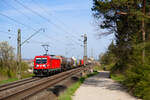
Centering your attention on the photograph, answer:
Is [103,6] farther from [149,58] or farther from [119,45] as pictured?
[119,45]

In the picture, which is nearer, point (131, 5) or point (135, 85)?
point (135, 85)

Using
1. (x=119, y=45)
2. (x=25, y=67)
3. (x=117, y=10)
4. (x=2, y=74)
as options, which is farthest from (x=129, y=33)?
(x=25, y=67)

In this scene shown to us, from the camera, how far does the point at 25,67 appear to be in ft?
122

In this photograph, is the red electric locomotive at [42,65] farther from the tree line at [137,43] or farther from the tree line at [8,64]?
the tree line at [137,43]

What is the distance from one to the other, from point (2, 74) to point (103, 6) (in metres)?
16.8

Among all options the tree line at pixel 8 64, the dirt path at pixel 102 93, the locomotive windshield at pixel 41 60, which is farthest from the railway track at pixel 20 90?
the locomotive windshield at pixel 41 60

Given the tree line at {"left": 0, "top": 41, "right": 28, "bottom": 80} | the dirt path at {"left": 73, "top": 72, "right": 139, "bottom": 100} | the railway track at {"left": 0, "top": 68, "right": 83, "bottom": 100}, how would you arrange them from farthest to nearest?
the tree line at {"left": 0, "top": 41, "right": 28, "bottom": 80}, the railway track at {"left": 0, "top": 68, "right": 83, "bottom": 100}, the dirt path at {"left": 73, "top": 72, "right": 139, "bottom": 100}

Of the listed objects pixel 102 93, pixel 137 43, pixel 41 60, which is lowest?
pixel 102 93

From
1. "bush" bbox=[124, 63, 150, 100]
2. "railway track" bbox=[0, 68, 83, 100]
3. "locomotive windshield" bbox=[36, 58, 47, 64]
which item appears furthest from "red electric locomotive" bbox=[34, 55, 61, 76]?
"bush" bbox=[124, 63, 150, 100]

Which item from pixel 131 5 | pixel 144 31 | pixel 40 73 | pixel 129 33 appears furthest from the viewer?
pixel 40 73

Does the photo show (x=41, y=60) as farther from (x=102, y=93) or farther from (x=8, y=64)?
(x=102, y=93)

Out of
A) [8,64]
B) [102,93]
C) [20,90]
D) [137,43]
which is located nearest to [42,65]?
[8,64]

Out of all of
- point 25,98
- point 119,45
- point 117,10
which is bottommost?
point 25,98

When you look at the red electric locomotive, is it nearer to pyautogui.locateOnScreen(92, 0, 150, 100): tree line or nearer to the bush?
pyautogui.locateOnScreen(92, 0, 150, 100): tree line
